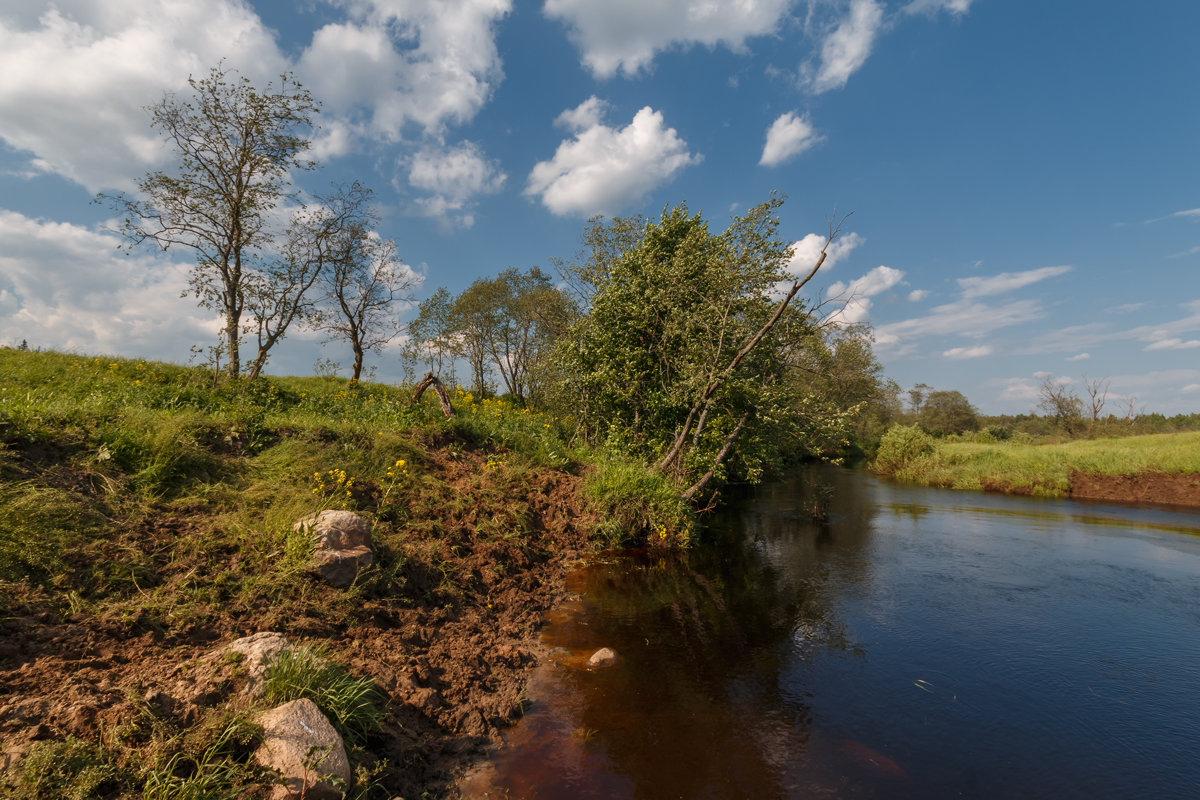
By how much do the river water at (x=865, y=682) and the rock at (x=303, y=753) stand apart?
1.20 meters

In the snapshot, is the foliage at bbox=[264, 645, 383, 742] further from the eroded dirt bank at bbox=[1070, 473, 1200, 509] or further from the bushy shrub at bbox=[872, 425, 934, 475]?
the bushy shrub at bbox=[872, 425, 934, 475]

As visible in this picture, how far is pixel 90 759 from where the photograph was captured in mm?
3043

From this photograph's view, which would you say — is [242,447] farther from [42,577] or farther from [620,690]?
[620,690]

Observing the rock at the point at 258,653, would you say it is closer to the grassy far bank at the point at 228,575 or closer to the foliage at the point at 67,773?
the grassy far bank at the point at 228,575

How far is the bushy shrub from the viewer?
32.4 meters

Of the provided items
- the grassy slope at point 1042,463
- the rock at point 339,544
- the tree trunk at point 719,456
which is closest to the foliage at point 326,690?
the rock at point 339,544

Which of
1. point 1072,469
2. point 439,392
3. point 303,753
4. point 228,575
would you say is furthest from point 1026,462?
point 228,575

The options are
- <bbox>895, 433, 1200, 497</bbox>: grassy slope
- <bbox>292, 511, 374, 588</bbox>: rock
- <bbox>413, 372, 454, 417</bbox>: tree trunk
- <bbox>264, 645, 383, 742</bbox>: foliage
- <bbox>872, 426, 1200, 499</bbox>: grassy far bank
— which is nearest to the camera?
<bbox>264, 645, 383, 742</bbox>: foliage

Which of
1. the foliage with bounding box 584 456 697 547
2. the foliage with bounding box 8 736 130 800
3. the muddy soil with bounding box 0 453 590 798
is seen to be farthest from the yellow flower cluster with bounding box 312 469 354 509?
the foliage with bounding box 584 456 697 547

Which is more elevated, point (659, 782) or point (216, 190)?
point (216, 190)

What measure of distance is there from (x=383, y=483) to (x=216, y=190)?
504 inches

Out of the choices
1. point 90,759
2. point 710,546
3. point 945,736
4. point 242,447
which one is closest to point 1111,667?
point 945,736

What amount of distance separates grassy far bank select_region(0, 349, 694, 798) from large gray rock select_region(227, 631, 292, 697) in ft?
0.57

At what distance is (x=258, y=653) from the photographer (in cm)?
418
